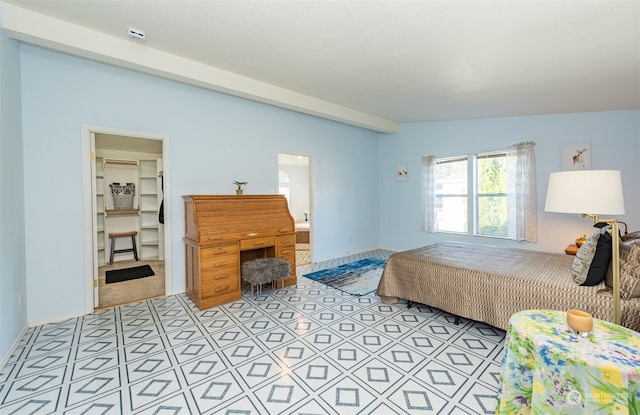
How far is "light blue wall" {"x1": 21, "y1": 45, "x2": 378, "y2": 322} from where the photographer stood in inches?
107

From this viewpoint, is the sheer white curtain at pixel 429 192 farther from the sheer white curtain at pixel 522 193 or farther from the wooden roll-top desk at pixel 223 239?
the wooden roll-top desk at pixel 223 239

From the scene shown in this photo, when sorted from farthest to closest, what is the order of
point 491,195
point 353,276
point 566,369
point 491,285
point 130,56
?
point 491,195, point 353,276, point 130,56, point 491,285, point 566,369

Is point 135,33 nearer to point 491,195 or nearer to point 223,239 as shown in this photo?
point 223,239

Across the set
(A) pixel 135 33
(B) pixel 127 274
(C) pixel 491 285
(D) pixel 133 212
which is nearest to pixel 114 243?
(D) pixel 133 212

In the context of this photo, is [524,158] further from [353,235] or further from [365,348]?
[365,348]

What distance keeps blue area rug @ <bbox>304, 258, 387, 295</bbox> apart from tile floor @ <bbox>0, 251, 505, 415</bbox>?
0.65m

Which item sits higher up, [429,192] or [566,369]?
[429,192]

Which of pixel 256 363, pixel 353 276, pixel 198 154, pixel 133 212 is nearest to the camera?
pixel 256 363

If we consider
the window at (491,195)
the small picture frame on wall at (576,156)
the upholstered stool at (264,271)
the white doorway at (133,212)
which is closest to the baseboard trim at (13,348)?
the white doorway at (133,212)

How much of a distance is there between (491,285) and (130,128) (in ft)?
13.4

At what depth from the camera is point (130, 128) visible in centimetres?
320

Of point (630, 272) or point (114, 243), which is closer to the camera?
point (630, 272)

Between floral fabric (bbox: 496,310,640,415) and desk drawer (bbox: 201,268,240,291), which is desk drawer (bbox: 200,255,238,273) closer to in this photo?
desk drawer (bbox: 201,268,240,291)

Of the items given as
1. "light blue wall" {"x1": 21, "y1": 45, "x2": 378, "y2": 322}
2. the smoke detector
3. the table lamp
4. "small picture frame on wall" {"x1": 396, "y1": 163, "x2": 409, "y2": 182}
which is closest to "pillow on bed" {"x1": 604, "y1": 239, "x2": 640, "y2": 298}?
the table lamp
